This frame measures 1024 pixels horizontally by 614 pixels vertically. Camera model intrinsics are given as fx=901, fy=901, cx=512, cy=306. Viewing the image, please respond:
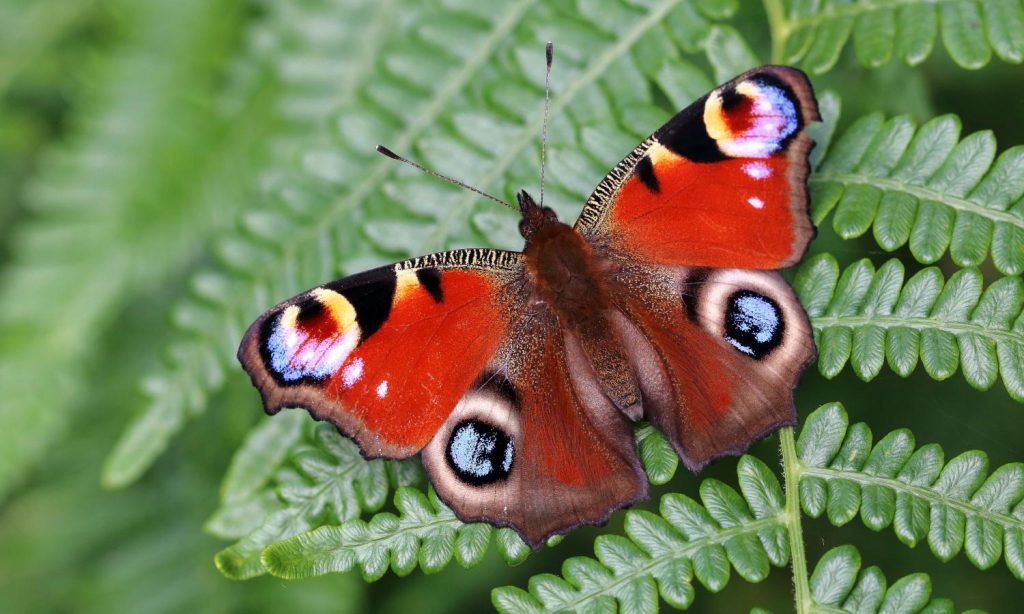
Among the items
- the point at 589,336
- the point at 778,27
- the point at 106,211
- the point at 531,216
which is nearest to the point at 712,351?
the point at 589,336

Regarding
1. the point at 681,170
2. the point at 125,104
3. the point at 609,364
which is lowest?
the point at 125,104

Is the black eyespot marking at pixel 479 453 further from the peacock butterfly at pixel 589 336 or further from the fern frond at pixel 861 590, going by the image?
the fern frond at pixel 861 590

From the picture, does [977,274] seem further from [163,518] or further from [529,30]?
[163,518]

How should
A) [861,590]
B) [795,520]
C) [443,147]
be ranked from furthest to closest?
[443,147]
[795,520]
[861,590]

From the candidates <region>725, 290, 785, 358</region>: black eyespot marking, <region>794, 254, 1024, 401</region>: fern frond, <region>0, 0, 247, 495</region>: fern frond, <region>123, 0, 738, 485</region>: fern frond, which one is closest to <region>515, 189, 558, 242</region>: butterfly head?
<region>123, 0, 738, 485</region>: fern frond

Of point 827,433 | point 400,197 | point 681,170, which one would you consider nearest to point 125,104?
point 400,197

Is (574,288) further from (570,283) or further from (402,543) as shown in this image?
(402,543)

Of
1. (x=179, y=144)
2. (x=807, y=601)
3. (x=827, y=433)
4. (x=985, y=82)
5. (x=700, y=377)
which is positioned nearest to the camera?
(x=807, y=601)
